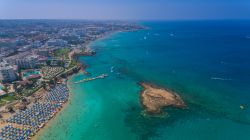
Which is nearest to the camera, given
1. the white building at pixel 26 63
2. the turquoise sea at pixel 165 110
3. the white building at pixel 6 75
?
the turquoise sea at pixel 165 110

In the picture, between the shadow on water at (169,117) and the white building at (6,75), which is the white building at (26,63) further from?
the shadow on water at (169,117)

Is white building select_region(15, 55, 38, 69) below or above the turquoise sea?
above

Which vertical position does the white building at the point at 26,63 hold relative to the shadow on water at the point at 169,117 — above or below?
above

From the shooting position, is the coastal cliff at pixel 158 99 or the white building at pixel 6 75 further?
the white building at pixel 6 75

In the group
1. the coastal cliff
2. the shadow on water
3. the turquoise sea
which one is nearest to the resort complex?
the turquoise sea

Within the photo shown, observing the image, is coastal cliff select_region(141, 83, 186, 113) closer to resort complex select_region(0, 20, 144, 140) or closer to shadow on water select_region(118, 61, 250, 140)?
shadow on water select_region(118, 61, 250, 140)

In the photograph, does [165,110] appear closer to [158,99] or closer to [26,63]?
[158,99]

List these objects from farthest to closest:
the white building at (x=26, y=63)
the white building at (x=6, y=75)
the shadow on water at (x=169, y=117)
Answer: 1. the white building at (x=26, y=63)
2. the white building at (x=6, y=75)
3. the shadow on water at (x=169, y=117)

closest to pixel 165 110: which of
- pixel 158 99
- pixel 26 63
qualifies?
pixel 158 99

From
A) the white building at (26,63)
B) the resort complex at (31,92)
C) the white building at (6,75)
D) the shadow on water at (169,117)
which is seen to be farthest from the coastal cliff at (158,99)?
the white building at (26,63)
